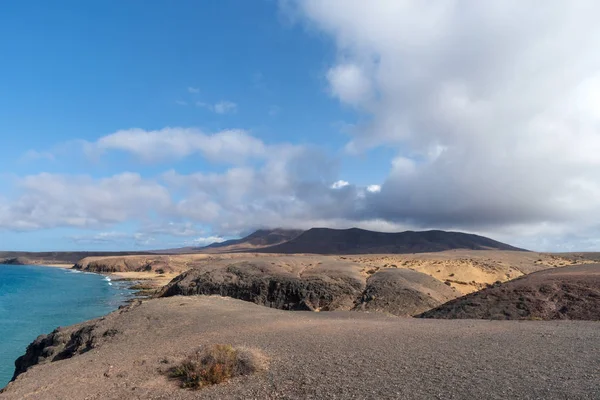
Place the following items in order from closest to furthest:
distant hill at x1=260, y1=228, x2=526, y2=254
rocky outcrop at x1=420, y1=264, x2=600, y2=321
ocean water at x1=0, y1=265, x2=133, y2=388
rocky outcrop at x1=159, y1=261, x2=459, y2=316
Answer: rocky outcrop at x1=420, y1=264, x2=600, y2=321 < ocean water at x1=0, y1=265, x2=133, y2=388 < rocky outcrop at x1=159, y1=261, x2=459, y2=316 < distant hill at x1=260, y1=228, x2=526, y2=254

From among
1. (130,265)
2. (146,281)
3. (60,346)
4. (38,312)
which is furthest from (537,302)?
(130,265)

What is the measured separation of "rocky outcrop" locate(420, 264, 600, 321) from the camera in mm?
20125

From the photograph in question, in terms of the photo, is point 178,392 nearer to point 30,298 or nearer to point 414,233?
point 30,298

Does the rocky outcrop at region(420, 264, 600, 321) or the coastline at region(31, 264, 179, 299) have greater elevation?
the rocky outcrop at region(420, 264, 600, 321)

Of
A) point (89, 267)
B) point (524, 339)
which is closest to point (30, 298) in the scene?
point (524, 339)

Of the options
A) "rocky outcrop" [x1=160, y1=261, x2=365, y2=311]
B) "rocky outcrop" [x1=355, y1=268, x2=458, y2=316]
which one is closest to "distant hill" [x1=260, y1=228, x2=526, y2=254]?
"rocky outcrop" [x1=355, y1=268, x2=458, y2=316]

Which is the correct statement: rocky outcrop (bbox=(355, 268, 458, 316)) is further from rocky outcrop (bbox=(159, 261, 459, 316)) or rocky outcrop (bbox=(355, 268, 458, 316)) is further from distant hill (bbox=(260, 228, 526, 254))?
distant hill (bbox=(260, 228, 526, 254))

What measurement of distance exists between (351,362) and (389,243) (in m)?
170

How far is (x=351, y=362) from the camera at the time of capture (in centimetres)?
1129

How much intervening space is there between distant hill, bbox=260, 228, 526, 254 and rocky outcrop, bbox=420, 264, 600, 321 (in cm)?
13207

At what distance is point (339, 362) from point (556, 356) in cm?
594

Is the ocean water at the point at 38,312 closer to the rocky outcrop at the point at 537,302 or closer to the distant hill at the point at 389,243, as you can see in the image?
the rocky outcrop at the point at 537,302

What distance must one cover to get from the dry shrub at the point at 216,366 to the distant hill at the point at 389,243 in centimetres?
14758

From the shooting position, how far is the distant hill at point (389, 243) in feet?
533
